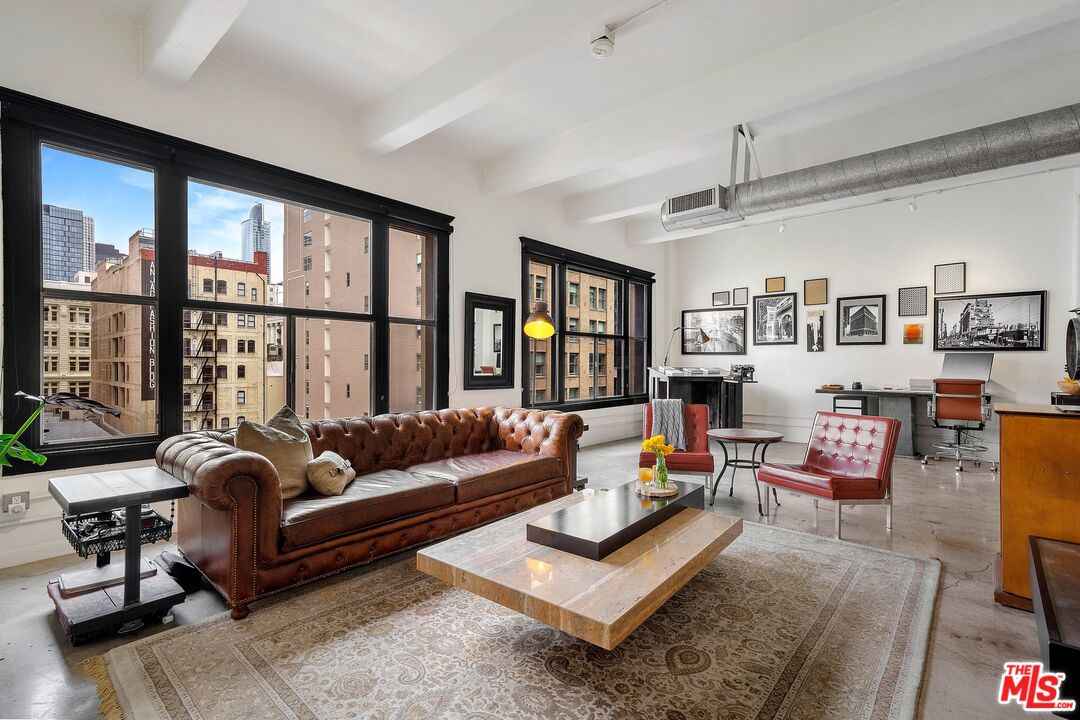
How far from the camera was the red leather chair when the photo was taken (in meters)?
5.74

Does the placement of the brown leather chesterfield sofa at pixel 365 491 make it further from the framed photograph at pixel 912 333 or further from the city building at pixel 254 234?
the framed photograph at pixel 912 333

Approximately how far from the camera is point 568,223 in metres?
7.10

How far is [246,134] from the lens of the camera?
3.93m

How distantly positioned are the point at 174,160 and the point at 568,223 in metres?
4.72

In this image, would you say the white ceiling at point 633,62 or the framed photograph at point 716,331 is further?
the framed photograph at point 716,331

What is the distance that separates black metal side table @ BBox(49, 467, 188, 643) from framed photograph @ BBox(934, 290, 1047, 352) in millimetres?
8510

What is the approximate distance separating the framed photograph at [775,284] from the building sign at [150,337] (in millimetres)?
8044

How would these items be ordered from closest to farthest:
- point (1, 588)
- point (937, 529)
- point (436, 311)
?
point (1, 588)
point (937, 529)
point (436, 311)

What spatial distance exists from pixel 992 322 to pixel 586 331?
5.36 m

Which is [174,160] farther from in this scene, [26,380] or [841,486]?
[841,486]

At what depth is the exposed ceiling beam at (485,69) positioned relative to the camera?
2.95m

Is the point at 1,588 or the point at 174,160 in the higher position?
the point at 174,160

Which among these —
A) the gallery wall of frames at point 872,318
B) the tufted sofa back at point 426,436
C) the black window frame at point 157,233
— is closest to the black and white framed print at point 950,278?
the gallery wall of frames at point 872,318

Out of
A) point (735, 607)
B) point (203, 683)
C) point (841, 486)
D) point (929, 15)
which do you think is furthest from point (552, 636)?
point (929, 15)
